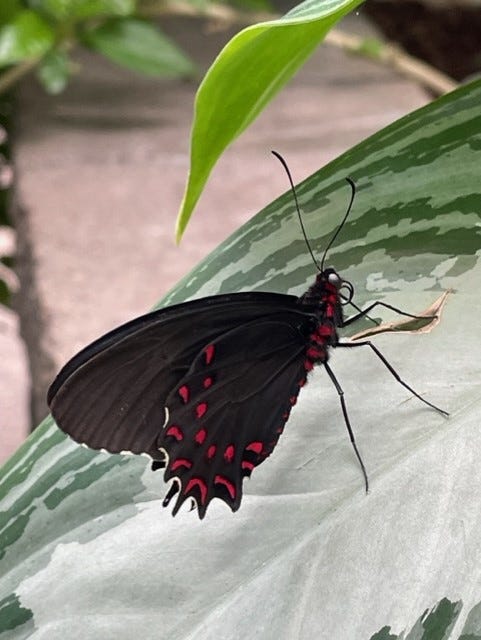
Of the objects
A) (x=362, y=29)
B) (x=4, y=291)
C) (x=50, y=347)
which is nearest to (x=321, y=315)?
(x=50, y=347)

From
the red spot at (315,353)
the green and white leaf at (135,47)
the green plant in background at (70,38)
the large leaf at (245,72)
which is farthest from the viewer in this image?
the green and white leaf at (135,47)

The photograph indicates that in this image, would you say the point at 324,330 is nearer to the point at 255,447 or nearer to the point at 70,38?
the point at 255,447

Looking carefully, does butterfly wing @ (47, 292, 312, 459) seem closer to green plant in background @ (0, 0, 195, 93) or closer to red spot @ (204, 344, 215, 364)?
red spot @ (204, 344, 215, 364)

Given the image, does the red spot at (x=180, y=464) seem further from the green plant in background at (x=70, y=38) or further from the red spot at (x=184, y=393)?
the green plant in background at (x=70, y=38)

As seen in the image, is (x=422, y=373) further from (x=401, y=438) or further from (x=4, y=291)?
(x=4, y=291)

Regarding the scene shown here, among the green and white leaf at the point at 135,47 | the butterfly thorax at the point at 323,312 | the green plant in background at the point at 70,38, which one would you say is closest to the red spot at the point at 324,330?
A: the butterfly thorax at the point at 323,312
